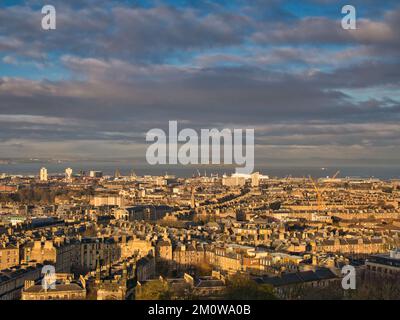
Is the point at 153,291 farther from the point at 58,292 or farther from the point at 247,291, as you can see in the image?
the point at 58,292

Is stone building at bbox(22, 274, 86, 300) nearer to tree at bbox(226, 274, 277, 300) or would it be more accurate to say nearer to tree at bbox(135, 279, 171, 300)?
tree at bbox(135, 279, 171, 300)

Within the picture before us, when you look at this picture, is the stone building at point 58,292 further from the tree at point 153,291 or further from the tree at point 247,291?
the tree at point 247,291

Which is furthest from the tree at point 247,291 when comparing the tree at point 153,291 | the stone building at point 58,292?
the stone building at point 58,292

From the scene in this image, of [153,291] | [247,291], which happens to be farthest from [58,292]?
[247,291]

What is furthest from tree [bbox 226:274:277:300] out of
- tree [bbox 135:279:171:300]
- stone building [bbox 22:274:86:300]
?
stone building [bbox 22:274:86:300]
